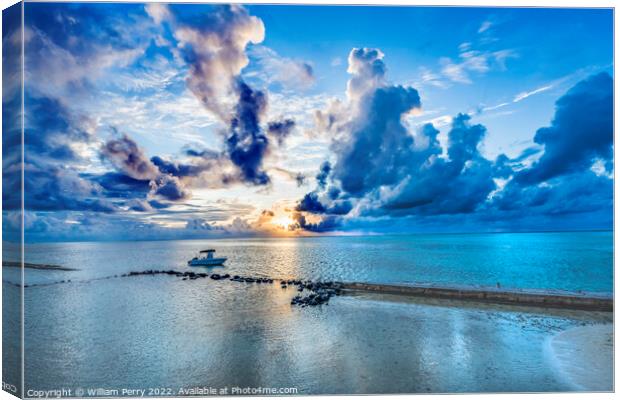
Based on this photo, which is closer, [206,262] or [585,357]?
[585,357]

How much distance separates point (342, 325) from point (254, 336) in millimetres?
2009

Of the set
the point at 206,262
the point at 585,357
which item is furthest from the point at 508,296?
the point at 206,262

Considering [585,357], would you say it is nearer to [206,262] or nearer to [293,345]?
[293,345]

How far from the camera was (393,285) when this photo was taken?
12320 millimetres

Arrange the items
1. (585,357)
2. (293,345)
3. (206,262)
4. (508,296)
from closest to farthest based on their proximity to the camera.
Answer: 1. (585,357)
2. (293,345)
3. (508,296)
4. (206,262)

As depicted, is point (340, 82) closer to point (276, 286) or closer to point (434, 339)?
point (434, 339)

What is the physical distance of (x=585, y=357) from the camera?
632 cm

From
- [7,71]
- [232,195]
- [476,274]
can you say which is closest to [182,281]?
[232,195]

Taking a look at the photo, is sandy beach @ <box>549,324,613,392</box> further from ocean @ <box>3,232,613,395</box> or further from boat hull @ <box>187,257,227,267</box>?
boat hull @ <box>187,257,227,267</box>

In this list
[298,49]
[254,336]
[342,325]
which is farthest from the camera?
[342,325]

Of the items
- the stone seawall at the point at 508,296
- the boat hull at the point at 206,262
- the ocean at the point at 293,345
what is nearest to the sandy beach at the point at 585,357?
the ocean at the point at 293,345

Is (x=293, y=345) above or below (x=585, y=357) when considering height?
above

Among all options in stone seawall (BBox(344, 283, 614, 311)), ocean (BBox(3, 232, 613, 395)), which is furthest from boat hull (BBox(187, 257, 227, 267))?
stone seawall (BBox(344, 283, 614, 311))

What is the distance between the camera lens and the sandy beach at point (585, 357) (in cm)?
576
